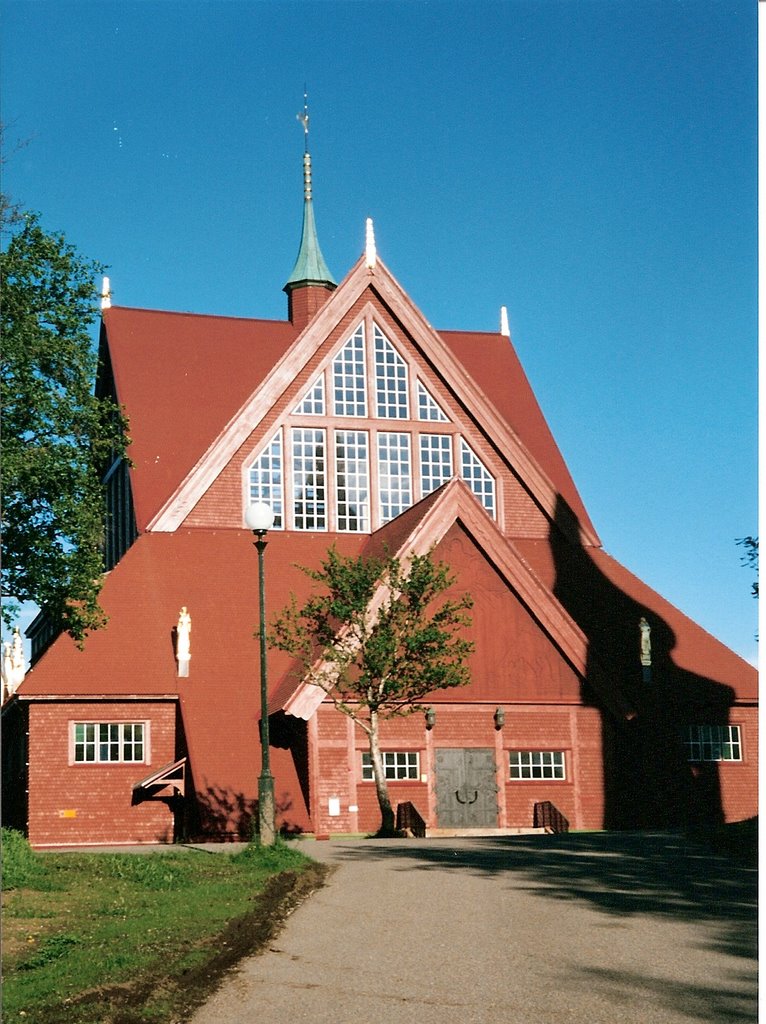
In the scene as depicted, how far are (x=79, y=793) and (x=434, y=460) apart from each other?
48.0ft

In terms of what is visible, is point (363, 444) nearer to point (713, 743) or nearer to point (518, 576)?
point (518, 576)

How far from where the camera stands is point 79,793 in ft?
108

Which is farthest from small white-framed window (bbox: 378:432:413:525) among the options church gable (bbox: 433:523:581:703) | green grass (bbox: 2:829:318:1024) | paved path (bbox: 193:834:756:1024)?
paved path (bbox: 193:834:756:1024)

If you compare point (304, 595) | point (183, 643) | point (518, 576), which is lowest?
point (183, 643)

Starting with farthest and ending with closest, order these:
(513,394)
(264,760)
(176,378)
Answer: (513,394)
(176,378)
(264,760)

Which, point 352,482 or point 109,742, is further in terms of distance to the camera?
point 352,482

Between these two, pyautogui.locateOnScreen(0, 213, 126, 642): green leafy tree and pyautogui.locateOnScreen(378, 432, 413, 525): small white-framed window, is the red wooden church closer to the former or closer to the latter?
pyautogui.locateOnScreen(378, 432, 413, 525): small white-framed window

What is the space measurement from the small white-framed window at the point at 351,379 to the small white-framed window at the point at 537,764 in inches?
461

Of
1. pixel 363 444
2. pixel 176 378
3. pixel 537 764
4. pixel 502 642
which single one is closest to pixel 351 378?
pixel 363 444

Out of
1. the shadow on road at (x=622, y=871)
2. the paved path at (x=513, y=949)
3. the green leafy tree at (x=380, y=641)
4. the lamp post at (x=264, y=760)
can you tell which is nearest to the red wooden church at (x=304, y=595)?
the green leafy tree at (x=380, y=641)

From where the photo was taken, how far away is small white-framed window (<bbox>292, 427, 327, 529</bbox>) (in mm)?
39906

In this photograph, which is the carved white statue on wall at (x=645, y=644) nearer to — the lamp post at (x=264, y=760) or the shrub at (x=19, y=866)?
the lamp post at (x=264, y=760)

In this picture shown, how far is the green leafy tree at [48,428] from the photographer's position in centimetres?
2606

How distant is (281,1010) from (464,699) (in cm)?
2434
